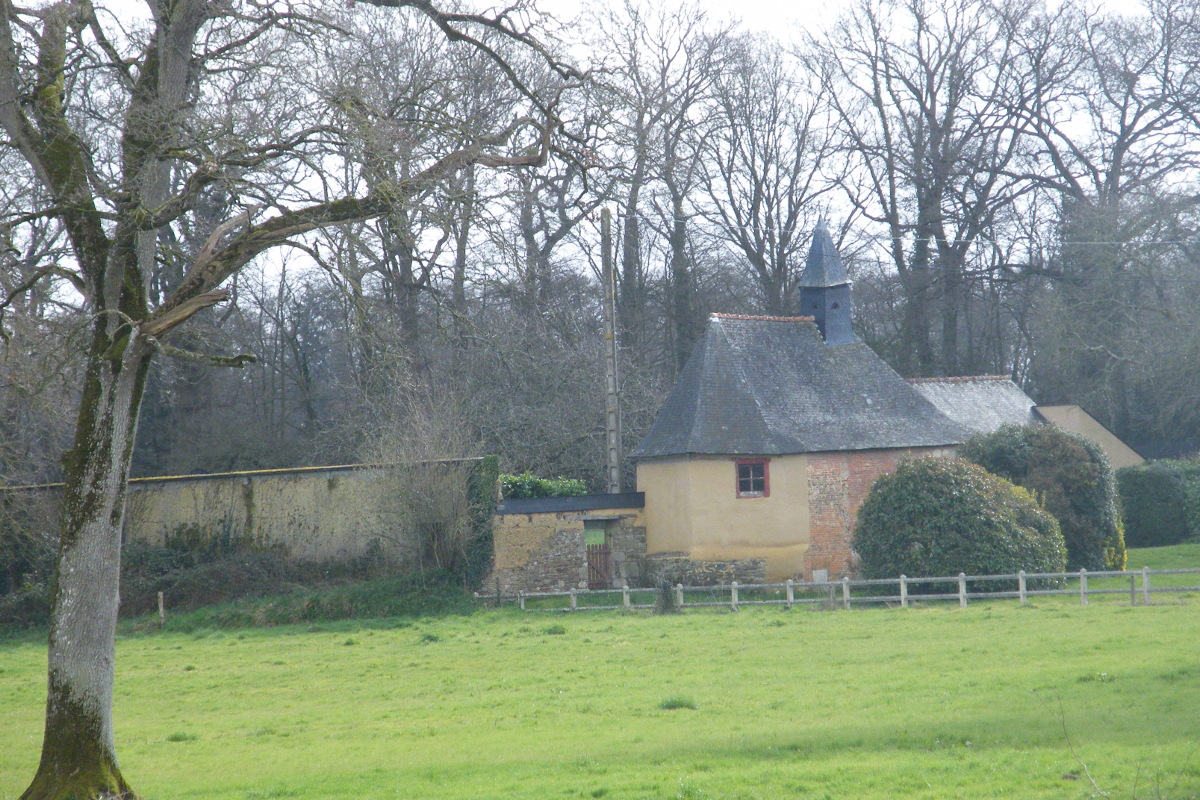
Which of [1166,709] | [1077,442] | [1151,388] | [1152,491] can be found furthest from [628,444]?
[1166,709]

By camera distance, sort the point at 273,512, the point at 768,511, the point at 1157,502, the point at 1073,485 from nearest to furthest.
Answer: the point at 1073,485, the point at 768,511, the point at 273,512, the point at 1157,502

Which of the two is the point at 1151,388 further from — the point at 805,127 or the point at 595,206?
the point at 595,206

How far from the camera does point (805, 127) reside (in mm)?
37719

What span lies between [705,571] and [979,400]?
511 inches

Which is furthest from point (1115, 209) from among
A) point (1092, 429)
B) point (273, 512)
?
point (273, 512)

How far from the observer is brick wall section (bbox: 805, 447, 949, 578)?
24516 millimetres

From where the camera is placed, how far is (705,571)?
78.0 feet

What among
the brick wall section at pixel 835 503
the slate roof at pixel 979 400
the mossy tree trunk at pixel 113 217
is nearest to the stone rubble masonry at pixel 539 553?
the brick wall section at pixel 835 503

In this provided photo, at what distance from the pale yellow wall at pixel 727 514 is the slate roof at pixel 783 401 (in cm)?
48

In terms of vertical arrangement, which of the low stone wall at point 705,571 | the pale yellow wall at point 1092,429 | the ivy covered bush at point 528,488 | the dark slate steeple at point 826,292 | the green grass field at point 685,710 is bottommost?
the green grass field at point 685,710

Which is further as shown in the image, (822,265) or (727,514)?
(822,265)

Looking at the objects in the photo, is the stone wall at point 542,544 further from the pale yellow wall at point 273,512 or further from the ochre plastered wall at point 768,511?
the pale yellow wall at point 273,512

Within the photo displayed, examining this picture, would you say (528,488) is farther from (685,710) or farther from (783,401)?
(685,710)

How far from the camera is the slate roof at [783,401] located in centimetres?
2452
